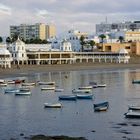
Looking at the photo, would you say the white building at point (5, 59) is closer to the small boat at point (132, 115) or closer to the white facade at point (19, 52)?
A: the white facade at point (19, 52)

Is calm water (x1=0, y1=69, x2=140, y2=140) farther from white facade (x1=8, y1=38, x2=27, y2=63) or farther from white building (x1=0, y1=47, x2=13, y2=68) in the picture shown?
white facade (x1=8, y1=38, x2=27, y2=63)

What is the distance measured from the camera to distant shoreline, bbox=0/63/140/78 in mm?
122944

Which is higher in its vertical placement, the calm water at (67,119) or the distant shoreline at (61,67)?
the distant shoreline at (61,67)

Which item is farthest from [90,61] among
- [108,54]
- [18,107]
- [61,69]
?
[18,107]

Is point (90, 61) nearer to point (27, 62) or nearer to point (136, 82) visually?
point (27, 62)

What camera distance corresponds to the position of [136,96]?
66312 mm

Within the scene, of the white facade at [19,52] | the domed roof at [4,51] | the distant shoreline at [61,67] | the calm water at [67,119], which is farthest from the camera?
the white facade at [19,52]

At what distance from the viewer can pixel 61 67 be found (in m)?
142

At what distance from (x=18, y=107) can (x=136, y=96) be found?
1692 centimetres

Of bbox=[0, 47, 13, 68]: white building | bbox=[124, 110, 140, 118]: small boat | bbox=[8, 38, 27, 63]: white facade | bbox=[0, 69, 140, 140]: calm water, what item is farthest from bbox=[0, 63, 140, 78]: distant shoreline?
bbox=[124, 110, 140, 118]: small boat

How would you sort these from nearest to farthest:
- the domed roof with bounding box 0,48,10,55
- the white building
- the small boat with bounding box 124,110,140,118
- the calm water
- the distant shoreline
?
the calm water
the small boat with bounding box 124,110,140,118
the distant shoreline
the white building
the domed roof with bounding box 0,48,10,55

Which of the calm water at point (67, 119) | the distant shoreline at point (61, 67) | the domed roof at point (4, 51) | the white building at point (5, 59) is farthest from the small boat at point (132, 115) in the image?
the domed roof at point (4, 51)

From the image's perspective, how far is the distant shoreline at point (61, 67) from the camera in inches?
4840

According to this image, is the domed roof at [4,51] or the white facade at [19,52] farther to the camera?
the white facade at [19,52]
